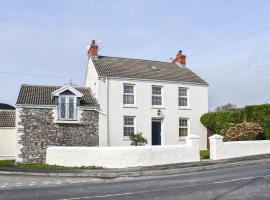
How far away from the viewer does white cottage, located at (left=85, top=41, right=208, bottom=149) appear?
1224 inches

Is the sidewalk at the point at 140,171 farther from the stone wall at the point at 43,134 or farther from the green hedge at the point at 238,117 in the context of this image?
the green hedge at the point at 238,117

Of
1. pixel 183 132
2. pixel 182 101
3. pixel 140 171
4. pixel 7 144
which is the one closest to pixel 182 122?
pixel 183 132

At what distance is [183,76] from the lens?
115 feet

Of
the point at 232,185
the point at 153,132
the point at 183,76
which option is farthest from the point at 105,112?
the point at 232,185

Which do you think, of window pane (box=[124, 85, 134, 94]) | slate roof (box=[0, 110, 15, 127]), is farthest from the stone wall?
window pane (box=[124, 85, 134, 94])

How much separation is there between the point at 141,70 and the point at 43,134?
33.8 ft

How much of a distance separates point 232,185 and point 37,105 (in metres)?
19.2

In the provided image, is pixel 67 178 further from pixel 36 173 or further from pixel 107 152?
pixel 107 152

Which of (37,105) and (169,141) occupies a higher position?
(37,105)

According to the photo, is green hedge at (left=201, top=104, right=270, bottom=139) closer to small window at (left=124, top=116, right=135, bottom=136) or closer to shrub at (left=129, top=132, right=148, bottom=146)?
small window at (left=124, top=116, right=135, bottom=136)

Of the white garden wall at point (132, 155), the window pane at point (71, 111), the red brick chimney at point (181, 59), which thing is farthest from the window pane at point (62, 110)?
the red brick chimney at point (181, 59)

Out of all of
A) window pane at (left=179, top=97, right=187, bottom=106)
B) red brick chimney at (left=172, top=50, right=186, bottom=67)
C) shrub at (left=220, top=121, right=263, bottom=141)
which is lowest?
shrub at (left=220, top=121, right=263, bottom=141)

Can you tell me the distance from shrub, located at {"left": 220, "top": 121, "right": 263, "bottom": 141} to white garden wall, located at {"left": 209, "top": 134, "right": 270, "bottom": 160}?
2.14 meters

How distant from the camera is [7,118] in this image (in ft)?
105
